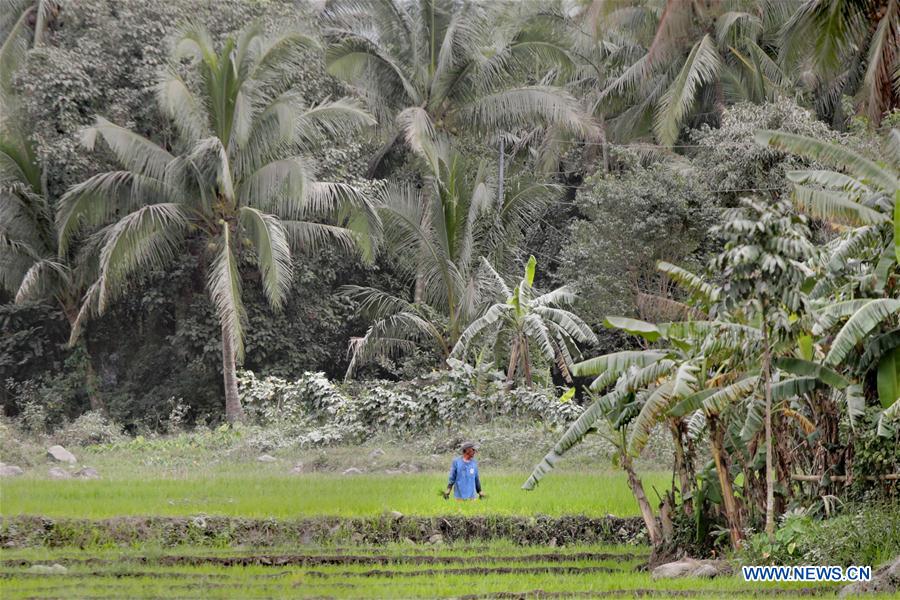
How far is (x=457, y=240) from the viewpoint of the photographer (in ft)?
66.5

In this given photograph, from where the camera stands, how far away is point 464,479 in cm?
1151

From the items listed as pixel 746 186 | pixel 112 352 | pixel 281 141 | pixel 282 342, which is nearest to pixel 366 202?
pixel 281 141

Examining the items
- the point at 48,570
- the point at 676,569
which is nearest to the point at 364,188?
the point at 48,570

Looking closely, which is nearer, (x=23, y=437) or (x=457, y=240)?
(x=23, y=437)

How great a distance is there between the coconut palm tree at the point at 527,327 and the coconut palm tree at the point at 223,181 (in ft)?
10.4

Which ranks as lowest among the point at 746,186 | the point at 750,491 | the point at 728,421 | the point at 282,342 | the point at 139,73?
the point at 750,491

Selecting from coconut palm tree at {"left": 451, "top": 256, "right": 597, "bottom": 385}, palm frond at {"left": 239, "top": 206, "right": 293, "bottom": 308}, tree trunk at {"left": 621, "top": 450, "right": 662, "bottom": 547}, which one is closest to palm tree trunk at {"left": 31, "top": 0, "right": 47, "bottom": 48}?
palm frond at {"left": 239, "top": 206, "right": 293, "bottom": 308}

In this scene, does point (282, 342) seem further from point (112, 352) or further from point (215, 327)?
point (112, 352)

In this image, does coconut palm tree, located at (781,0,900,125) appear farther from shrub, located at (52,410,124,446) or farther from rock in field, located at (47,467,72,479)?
shrub, located at (52,410,124,446)

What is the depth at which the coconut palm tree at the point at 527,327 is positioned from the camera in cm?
1753

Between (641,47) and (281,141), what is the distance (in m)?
10.2

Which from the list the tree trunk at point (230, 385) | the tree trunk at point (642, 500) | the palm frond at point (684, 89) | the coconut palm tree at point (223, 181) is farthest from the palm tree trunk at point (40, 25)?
the tree trunk at point (642, 500)

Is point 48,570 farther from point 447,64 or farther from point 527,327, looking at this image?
point 447,64

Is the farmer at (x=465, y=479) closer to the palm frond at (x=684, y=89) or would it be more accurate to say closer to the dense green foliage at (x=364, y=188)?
the dense green foliage at (x=364, y=188)
